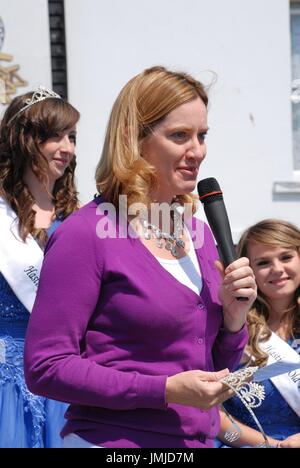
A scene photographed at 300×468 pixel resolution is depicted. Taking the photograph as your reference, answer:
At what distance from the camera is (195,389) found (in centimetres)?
180

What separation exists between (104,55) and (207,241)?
3.32 meters

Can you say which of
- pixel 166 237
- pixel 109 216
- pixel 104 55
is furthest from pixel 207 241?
pixel 104 55

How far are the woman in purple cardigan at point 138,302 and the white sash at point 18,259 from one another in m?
1.35

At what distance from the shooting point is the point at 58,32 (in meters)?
5.39

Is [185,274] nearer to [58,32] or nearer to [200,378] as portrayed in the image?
[200,378]

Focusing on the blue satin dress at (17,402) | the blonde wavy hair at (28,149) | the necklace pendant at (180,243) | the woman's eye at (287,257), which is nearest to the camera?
the necklace pendant at (180,243)

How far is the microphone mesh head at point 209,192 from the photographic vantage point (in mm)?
2139

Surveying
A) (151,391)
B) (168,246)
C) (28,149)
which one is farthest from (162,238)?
(28,149)

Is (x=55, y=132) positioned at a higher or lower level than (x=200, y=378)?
higher

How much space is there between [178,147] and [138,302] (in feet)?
1.18

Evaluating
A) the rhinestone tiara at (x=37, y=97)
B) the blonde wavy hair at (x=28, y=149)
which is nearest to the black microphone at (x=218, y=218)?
the blonde wavy hair at (x=28, y=149)

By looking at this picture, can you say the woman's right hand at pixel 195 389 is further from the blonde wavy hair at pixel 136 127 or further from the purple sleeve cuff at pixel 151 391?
the blonde wavy hair at pixel 136 127

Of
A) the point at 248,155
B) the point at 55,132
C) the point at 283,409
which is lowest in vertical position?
the point at 283,409

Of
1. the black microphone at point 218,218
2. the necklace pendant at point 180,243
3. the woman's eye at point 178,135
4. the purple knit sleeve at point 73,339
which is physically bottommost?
the purple knit sleeve at point 73,339
